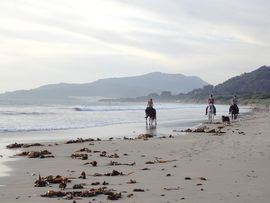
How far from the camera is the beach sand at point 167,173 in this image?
25.3ft

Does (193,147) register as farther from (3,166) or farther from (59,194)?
(59,194)

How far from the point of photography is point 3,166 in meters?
11.5

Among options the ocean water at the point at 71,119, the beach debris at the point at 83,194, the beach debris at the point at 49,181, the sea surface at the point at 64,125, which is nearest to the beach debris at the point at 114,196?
the beach debris at the point at 83,194

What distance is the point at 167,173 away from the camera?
10070 mm

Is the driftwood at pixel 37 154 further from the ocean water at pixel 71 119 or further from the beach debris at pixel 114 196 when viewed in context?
the ocean water at pixel 71 119

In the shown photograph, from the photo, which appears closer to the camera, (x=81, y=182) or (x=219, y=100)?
(x=81, y=182)

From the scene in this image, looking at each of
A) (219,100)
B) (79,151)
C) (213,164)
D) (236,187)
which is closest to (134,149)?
(79,151)

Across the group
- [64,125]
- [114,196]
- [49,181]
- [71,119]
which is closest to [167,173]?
[49,181]

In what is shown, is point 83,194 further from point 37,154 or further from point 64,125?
point 64,125

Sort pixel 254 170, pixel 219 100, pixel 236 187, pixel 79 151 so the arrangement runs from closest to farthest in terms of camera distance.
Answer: pixel 236 187 < pixel 254 170 < pixel 79 151 < pixel 219 100

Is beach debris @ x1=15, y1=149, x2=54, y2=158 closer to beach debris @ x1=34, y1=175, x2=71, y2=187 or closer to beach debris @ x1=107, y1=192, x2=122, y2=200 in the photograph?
beach debris @ x1=34, y1=175, x2=71, y2=187

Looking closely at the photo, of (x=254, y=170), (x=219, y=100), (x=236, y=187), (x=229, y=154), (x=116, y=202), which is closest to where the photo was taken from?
(x=116, y=202)

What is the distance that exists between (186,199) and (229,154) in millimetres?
6080

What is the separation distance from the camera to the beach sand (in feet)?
25.3
